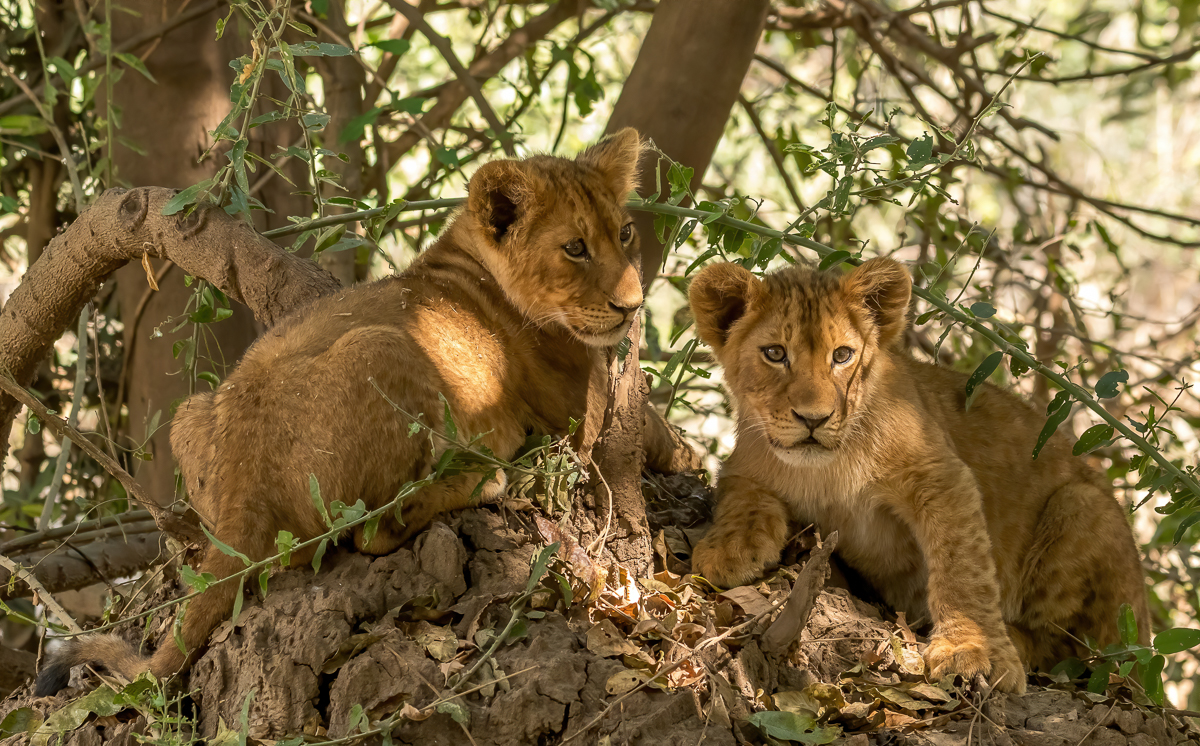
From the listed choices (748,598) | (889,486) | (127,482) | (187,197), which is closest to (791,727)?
(748,598)

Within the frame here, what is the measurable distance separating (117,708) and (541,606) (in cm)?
121

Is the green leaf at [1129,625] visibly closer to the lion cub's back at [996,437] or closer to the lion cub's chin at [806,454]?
the lion cub's back at [996,437]

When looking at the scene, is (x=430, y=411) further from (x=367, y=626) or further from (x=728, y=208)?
(x=728, y=208)

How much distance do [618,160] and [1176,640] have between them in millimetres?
2530

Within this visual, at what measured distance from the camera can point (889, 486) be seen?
3738 millimetres

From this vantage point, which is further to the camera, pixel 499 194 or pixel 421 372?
pixel 499 194

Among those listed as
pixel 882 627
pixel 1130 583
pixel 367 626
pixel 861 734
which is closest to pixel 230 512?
pixel 367 626

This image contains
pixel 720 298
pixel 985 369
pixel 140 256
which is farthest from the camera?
pixel 140 256

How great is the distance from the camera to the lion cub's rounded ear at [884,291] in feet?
12.2

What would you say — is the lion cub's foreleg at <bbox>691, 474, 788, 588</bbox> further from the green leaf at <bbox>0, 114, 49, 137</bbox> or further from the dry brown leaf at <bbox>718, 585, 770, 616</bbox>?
the green leaf at <bbox>0, 114, 49, 137</bbox>

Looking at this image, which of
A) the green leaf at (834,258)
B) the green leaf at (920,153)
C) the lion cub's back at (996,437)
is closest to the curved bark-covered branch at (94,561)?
the green leaf at (834,258)

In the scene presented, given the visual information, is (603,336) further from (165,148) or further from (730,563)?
(165,148)

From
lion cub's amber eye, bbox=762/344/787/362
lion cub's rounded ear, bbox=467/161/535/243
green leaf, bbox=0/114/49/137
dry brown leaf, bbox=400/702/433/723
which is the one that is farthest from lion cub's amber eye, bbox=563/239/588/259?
green leaf, bbox=0/114/49/137

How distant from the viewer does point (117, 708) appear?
2.95 m
